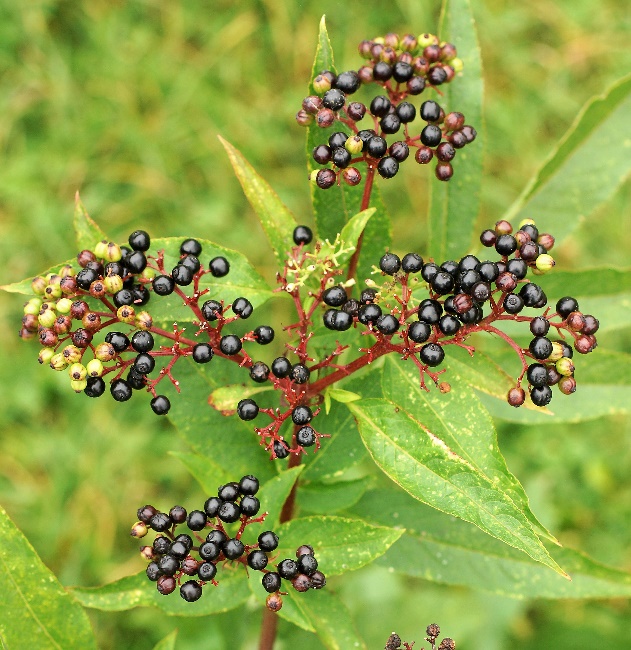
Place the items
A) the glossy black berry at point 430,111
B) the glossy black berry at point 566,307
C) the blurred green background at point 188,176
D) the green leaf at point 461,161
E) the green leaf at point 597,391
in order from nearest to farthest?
1. the glossy black berry at point 566,307
2. the glossy black berry at point 430,111
3. the green leaf at point 461,161
4. the green leaf at point 597,391
5. the blurred green background at point 188,176

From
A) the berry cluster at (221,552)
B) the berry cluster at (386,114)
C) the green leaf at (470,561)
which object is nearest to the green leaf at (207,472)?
the berry cluster at (221,552)

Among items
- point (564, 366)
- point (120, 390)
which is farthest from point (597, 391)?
point (120, 390)

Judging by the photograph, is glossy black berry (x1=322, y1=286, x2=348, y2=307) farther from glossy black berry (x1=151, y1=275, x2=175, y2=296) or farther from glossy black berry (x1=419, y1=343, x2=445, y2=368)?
glossy black berry (x1=151, y1=275, x2=175, y2=296)

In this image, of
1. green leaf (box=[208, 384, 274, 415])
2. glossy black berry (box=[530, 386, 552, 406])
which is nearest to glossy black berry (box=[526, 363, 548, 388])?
glossy black berry (box=[530, 386, 552, 406])

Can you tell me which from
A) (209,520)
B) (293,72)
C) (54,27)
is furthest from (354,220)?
(54,27)

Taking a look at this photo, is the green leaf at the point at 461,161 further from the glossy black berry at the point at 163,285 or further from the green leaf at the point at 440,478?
the glossy black berry at the point at 163,285

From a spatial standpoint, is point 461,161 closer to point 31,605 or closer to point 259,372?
point 259,372
